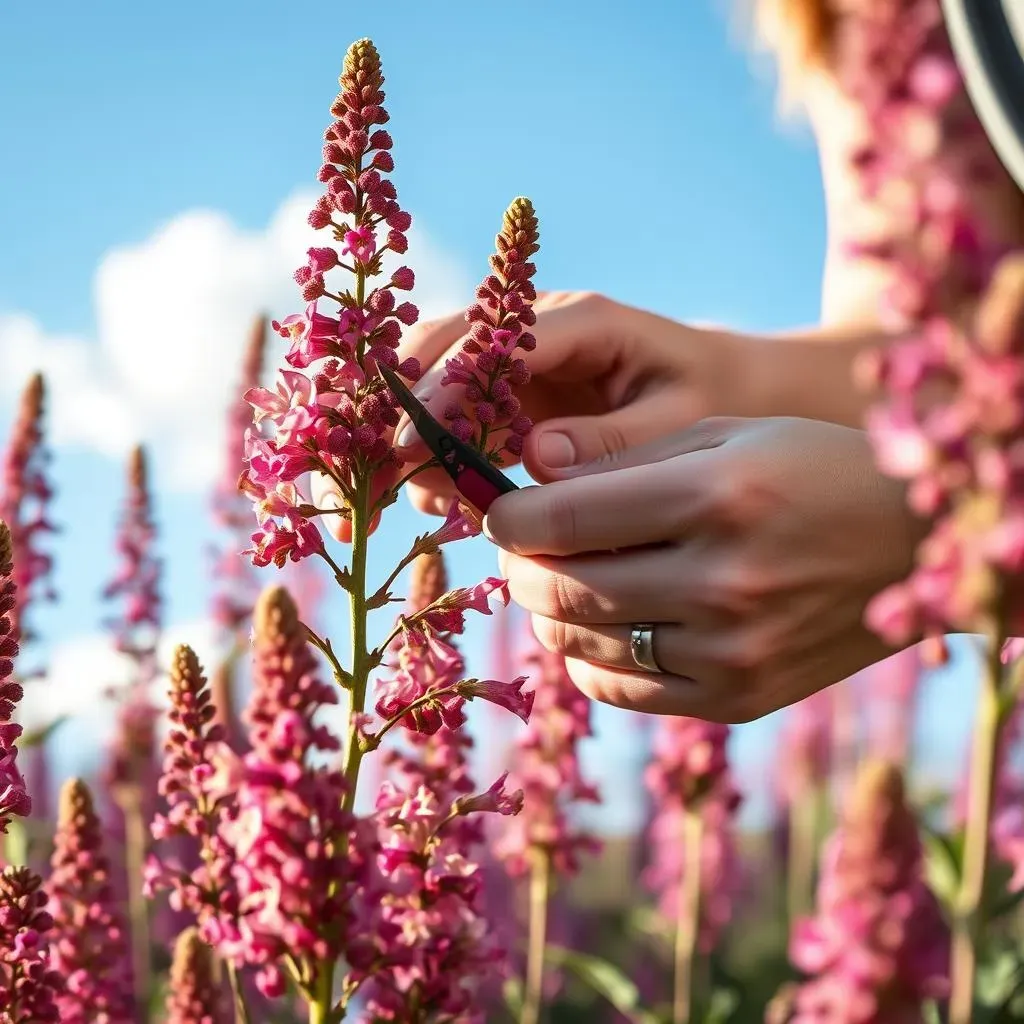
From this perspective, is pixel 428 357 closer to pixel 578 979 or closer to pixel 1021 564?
pixel 1021 564

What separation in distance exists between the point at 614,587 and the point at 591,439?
16.0 inches

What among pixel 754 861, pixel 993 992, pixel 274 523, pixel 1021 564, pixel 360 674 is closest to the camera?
pixel 1021 564

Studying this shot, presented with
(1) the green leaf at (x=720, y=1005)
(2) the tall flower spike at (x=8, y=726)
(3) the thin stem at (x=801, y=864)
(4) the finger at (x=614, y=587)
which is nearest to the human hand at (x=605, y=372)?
(4) the finger at (x=614, y=587)

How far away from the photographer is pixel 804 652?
2.23 meters

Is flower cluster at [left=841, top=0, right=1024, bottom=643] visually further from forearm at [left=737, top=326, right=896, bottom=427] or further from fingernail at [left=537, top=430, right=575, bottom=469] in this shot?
forearm at [left=737, top=326, right=896, bottom=427]

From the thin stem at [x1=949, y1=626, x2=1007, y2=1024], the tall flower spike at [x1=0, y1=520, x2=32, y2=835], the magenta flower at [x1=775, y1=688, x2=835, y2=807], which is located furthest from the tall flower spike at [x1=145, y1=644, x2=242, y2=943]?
the magenta flower at [x1=775, y1=688, x2=835, y2=807]

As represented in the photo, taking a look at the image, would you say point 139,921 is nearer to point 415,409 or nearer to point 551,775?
point 551,775

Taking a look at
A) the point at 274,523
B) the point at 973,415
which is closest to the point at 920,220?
the point at 973,415

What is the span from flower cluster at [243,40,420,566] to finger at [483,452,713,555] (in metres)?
0.32

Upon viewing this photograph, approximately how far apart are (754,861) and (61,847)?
6905 millimetres

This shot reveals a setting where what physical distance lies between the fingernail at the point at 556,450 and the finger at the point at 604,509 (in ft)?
0.74

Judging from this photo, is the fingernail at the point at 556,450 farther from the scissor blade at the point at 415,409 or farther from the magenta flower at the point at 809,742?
the magenta flower at the point at 809,742

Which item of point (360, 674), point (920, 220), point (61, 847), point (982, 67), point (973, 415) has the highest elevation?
point (982, 67)

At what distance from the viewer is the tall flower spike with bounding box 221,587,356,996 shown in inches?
58.9
